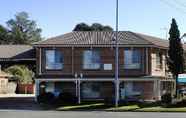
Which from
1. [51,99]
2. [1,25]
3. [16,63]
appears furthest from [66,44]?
[1,25]

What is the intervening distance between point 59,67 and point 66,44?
2.45 meters

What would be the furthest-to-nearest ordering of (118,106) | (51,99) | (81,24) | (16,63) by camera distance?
(81,24) < (16,63) < (51,99) < (118,106)

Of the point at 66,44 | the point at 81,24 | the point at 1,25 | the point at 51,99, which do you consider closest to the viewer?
the point at 51,99

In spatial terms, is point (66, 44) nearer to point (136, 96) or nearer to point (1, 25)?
point (136, 96)

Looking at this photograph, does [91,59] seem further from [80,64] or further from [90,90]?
[90,90]

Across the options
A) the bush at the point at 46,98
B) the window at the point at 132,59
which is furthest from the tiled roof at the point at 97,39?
the bush at the point at 46,98

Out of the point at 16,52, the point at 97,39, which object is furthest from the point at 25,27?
the point at 97,39

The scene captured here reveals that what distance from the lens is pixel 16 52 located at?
7381cm

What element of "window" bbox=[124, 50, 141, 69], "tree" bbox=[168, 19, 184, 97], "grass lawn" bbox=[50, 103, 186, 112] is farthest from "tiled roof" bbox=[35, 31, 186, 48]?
"grass lawn" bbox=[50, 103, 186, 112]

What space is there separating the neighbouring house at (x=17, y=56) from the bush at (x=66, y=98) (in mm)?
19469

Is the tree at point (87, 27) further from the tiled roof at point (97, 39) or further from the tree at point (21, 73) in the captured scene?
the tiled roof at point (97, 39)

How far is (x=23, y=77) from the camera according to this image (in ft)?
247

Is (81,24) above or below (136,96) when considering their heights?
above

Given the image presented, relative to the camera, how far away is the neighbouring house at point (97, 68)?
54.4 metres
